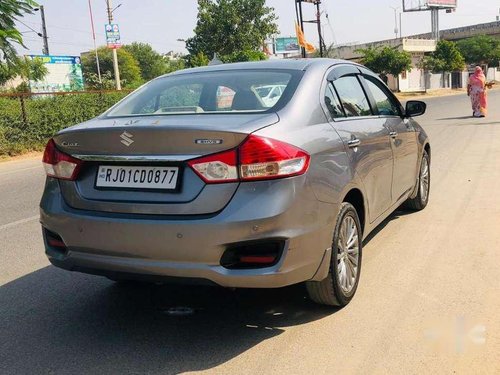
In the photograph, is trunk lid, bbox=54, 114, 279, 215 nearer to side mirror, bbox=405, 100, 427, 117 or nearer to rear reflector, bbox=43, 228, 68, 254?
rear reflector, bbox=43, 228, 68, 254

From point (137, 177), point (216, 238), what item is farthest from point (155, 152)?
point (216, 238)

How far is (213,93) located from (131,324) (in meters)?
1.64

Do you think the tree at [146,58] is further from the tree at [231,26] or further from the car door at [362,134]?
the car door at [362,134]

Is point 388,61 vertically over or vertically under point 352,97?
over

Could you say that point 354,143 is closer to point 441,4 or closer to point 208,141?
point 208,141

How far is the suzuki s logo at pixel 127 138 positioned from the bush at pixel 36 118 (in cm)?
1282

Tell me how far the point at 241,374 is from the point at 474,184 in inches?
226

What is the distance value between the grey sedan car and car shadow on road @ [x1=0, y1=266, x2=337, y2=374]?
1.32ft

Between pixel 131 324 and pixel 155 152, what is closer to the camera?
pixel 155 152

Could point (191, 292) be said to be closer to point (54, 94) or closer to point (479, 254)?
point (479, 254)

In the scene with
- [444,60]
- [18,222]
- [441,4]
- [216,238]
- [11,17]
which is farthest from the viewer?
[441,4]

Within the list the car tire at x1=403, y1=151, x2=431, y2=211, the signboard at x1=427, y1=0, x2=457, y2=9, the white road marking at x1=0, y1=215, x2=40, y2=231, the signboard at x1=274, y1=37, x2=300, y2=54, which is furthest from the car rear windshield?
the signboard at x1=427, y1=0, x2=457, y2=9

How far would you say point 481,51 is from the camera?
69938 mm

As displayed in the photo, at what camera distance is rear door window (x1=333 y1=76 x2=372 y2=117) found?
13.3ft
